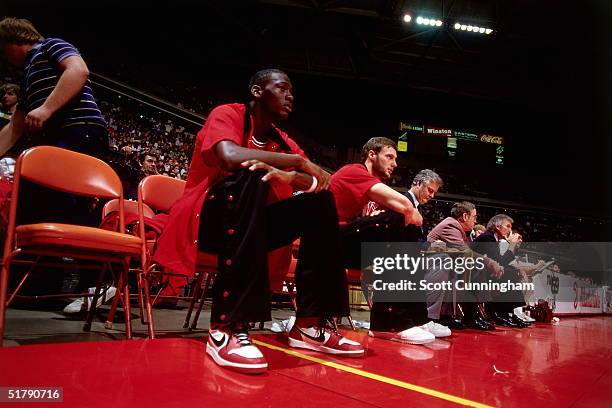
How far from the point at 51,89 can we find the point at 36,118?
33 centimetres

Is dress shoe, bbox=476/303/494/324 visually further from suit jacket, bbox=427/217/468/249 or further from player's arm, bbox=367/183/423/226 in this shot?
player's arm, bbox=367/183/423/226

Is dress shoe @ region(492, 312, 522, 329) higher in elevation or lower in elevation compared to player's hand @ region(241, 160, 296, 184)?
lower

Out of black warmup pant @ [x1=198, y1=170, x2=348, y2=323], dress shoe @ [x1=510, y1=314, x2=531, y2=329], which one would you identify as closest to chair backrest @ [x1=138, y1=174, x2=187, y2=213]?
black warmup pant @ [x1=198, y1=170, x2=348, y2=323]

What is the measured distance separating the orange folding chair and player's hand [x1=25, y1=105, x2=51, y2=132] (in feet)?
0.75

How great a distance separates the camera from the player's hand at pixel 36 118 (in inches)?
81.3

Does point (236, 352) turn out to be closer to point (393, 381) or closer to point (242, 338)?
point (242, 338)

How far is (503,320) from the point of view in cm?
487

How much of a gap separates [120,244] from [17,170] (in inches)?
23.7

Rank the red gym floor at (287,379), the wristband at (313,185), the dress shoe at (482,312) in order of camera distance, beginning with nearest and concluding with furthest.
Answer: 1. the red gym floor at (287,379)
2. the wristband at (313,185)
3. the dress shoe at (482,312)

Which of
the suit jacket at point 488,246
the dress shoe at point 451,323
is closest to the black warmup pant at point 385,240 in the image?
the dress shoe at point 451,323

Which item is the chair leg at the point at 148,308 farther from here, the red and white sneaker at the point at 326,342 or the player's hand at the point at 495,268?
the player's hand at the point at 495,268

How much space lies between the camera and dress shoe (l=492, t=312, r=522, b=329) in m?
4.80

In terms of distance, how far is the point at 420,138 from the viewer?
15844mm

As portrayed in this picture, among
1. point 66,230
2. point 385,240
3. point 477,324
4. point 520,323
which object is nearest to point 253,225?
point 66,230
